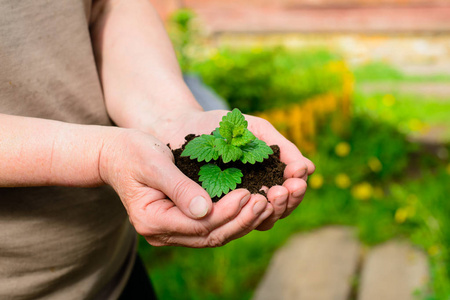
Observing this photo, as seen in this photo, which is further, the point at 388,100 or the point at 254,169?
the point at 388,100

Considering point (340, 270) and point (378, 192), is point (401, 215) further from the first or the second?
point (340, 270)

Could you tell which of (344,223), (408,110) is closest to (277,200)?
(344,223)

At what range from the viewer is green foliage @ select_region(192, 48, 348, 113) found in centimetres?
463

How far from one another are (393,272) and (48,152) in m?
2.83

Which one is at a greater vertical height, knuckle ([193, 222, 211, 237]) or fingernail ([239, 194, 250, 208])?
fingernail ([239, 194, 250, 208])

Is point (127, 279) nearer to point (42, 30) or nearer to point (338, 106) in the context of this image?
point (42, 30)

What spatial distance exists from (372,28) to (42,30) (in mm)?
8506

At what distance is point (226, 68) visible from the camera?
4.82 metres

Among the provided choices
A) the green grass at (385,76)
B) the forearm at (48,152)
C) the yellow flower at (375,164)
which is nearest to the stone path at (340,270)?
the yellow flower at (375,164)

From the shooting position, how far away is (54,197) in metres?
1.42

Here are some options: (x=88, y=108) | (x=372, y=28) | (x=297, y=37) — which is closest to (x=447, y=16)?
(x=372, y=28)

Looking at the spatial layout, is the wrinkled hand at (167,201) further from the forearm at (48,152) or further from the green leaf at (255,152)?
the green leaf at (255,152)

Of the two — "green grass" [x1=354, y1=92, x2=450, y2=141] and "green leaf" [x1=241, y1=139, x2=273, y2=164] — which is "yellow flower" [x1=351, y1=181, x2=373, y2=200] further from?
"green leaf" [x1=241, y1=139, x2=273, y2=164]

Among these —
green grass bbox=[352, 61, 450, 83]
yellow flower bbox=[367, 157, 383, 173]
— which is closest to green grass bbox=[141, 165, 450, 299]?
yellow flower bbox=[367, 157, 383, 173]
